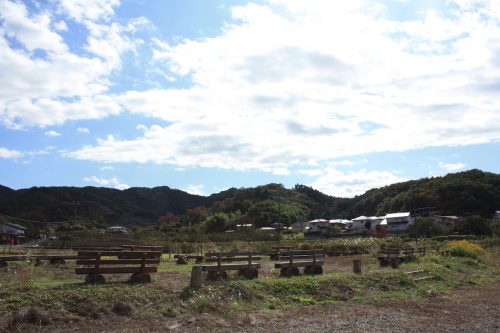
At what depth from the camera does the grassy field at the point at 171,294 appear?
1081 cm

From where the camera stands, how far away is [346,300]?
15852 millimetres

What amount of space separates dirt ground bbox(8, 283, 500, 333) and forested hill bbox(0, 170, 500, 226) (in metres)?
73.5

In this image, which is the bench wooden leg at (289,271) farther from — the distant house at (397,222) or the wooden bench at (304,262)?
the distant house at (397,222)

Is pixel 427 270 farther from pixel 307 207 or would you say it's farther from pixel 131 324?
pixel 307 207

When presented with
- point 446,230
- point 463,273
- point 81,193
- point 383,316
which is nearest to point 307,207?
point 81,193

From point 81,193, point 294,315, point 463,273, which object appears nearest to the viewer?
point 294,315

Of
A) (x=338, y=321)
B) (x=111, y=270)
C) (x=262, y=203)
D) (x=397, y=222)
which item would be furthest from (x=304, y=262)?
(x=262, y=203)

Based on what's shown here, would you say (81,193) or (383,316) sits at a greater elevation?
(81,193)

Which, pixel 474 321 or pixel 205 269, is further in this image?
pixel 205 269

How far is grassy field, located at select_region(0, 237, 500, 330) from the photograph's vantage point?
1081 cm

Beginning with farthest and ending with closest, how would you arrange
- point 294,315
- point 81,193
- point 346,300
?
1. point 81,193
2. point 346,300
3. point 294,315

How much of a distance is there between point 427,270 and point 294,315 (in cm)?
1249

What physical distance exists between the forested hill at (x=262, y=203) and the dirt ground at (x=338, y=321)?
73488 millimetres

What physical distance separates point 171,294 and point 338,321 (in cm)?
452
